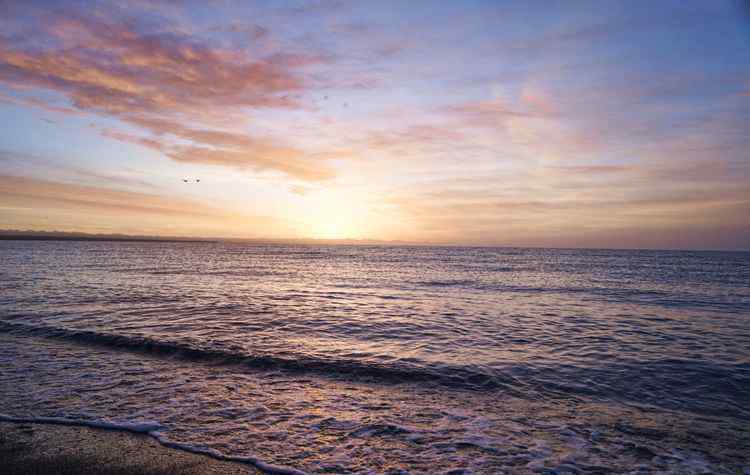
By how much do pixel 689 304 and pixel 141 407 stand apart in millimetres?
31607

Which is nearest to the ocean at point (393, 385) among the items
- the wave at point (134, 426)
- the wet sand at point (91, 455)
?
the wave at point (134, 426)

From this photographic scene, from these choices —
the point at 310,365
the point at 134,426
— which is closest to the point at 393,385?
the point at 310,365

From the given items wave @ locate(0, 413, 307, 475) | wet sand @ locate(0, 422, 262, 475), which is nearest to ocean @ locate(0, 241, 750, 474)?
wave @ locate(0, 413, 307, 475)

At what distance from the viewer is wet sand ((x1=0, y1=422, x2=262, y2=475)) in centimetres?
541

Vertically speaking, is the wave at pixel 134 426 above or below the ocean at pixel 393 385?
above

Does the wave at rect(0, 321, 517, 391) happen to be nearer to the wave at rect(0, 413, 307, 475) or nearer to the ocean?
the ocean

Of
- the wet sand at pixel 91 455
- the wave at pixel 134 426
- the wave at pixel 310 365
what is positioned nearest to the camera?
the wet sand at pixel 91 455

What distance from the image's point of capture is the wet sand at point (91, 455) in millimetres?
5410

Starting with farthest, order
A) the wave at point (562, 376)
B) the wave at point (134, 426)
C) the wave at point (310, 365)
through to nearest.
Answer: the wave at point (310, 365), the wave at point (562, 376), the wave at point (134, 426)

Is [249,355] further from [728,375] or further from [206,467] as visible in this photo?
[728,375]

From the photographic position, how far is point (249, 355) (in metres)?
11.7

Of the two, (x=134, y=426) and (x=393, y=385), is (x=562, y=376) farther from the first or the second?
(x=134, y=426)

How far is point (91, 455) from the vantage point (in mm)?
5773

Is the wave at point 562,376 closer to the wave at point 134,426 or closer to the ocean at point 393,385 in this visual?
the ocean at point 393,385
